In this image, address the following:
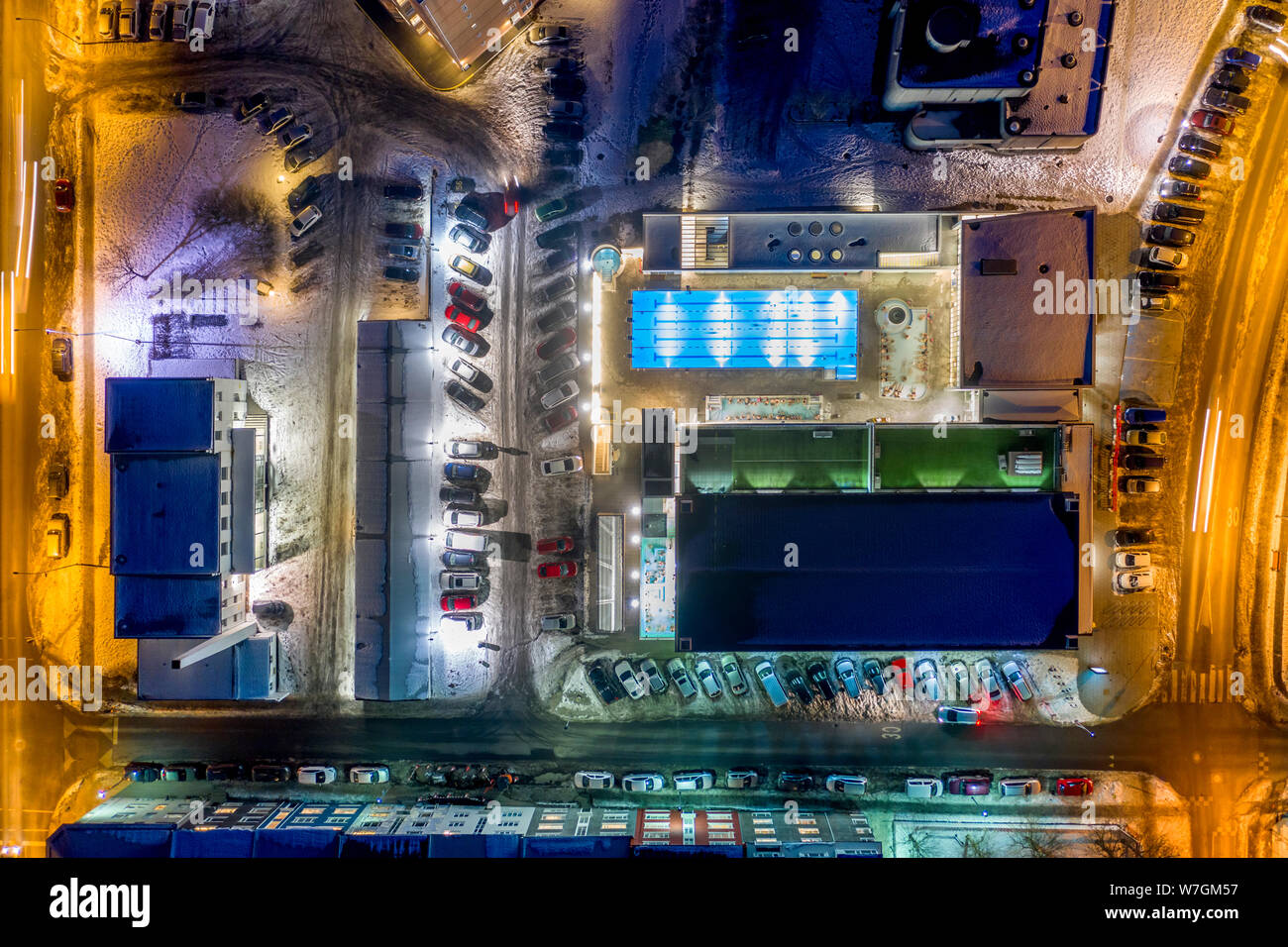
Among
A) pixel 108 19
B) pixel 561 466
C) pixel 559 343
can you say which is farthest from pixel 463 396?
pixel 108 19

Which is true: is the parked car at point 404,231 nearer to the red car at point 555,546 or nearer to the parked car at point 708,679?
the red car at point 555,546

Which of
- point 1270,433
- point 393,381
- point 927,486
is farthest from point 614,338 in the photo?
point 1270,433

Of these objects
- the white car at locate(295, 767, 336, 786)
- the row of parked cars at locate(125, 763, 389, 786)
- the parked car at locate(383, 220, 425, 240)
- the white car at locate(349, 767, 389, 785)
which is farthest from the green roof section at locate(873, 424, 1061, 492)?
the white car at locate(295, 767, 336, 786)

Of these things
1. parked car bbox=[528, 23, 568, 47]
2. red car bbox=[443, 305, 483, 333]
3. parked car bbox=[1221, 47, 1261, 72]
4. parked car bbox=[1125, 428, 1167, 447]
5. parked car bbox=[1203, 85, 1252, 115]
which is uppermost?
parked car bbox=[528, 23, 568, 47]

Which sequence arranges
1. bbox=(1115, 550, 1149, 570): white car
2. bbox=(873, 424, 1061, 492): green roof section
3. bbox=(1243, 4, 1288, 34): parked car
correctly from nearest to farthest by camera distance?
bbox=(873, 424, 1061, 492): green roof section < bbox=(1243, 4, 1288, 34): parked car < bbox=(1115, 550, 1149, 570): white car

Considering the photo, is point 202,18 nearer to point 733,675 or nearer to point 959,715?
point 733,675

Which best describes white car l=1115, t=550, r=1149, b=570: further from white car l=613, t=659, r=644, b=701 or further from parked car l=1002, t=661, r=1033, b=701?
white car l=613, t=659, r=644, b=701

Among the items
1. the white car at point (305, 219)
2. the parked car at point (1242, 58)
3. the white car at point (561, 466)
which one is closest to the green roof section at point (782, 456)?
the white car at point (561, 466)
